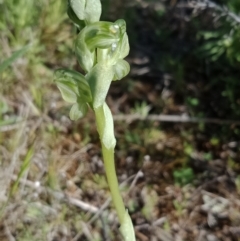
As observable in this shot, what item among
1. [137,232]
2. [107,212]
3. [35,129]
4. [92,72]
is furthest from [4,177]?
[92,72]

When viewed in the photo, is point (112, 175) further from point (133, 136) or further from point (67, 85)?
point (133, 136)

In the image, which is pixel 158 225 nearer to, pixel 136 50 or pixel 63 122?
pixel 63 122

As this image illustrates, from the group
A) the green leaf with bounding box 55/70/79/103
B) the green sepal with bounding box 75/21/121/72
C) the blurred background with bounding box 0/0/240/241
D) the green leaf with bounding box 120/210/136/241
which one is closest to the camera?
the green sepal with bounding box 75/21/121/72

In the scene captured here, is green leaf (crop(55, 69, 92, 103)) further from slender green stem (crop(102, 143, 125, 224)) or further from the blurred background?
the blurred background

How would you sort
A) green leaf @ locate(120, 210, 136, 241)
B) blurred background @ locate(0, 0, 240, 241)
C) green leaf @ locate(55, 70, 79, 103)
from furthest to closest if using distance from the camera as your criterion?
blurred background @ locate(0, 0, 240, 241) < green leaf @ locate(120, 210, 136, 241) < green leaf @ locate(55, 70, 79, 103)

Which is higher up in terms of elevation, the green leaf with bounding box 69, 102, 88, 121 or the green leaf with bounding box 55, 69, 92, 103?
the green leaf with bounding box 55, 69, 92, 103

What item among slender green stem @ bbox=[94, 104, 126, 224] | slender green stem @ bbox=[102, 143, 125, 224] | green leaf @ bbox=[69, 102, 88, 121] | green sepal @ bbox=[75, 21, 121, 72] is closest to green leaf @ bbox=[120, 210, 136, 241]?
slender green stem @ bbox=[102, 143, 125, 224]

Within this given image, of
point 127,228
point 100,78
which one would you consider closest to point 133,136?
point 127,228

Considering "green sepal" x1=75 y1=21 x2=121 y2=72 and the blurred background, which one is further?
the blurred background
